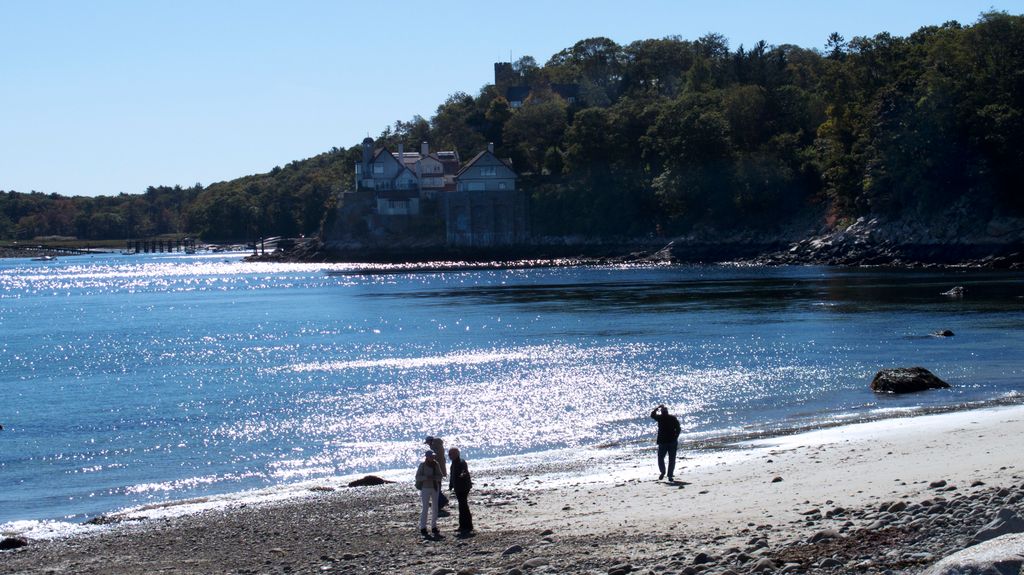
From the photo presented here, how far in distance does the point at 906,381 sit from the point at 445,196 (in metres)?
106

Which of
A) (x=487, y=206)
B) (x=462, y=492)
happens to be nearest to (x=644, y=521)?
(x=462, y=492)

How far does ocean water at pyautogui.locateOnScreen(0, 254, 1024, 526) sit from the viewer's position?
84.1 feet

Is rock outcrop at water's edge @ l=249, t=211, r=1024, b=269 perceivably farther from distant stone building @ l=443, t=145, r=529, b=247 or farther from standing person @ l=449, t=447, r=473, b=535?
standing person @ l=449, t=447, r=473, b=535

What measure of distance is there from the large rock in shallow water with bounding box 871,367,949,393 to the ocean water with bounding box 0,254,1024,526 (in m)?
0.61

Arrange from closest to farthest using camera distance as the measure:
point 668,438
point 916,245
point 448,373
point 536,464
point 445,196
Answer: point 668,438, point 536,464, point 448,373, point 916,245, point 445,196

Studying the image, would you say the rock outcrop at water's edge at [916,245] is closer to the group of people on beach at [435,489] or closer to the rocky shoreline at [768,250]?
the rocky shoreline at [768,250]

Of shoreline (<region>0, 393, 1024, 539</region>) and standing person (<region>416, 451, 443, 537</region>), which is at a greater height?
standing person (<region>416, 451, 443, 537</region>)

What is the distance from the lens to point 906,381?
1210 inches

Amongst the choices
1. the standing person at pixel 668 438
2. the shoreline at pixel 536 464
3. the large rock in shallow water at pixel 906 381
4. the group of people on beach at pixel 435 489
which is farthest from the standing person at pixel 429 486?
the large rock in shallow water at pixel 906 381

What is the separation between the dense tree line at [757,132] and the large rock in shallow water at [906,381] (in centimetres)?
6079

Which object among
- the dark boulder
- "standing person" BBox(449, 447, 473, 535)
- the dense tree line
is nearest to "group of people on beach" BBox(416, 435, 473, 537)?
"standing person" BBox(449, 447, 473, 535)

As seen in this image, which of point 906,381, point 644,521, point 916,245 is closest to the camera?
point 644,521

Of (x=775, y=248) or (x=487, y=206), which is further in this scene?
(x=487, y=206)

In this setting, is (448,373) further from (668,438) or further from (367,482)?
(668,438)
